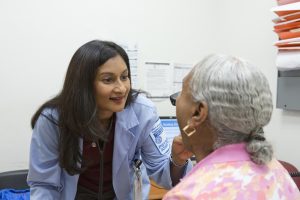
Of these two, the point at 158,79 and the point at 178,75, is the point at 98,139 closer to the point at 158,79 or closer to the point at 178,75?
the point at 158,79

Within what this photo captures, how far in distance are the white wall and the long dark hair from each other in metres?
0.79

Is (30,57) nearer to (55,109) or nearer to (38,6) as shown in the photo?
(38,6)

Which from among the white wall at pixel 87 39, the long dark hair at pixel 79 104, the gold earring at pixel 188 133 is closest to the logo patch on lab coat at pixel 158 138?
the long dark hair at pixel 79 104

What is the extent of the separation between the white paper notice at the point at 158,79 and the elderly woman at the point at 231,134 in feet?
4.97

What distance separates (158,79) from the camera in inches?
90.4

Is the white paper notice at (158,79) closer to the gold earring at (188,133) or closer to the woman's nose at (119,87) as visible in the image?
the woman's nose at (119,87)

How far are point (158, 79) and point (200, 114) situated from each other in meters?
1.57

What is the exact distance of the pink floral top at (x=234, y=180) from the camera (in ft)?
Answer: 2.07

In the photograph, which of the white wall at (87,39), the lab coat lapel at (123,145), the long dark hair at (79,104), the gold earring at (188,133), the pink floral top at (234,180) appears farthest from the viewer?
the white wall at (87,39)

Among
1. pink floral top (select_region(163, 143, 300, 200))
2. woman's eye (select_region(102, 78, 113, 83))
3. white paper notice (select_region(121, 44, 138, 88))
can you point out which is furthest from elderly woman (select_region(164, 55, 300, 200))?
white paper notice (select_region(121, 44, 138, 88))

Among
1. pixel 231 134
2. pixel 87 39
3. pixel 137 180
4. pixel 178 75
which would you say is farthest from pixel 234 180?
pixel 178 75

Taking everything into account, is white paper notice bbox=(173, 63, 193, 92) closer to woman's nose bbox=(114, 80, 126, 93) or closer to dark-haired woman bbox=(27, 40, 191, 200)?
dark-haired woman bbox=(27, 40, 191, 200)

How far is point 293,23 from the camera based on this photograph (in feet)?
5.42

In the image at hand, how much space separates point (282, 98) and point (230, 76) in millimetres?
1326
